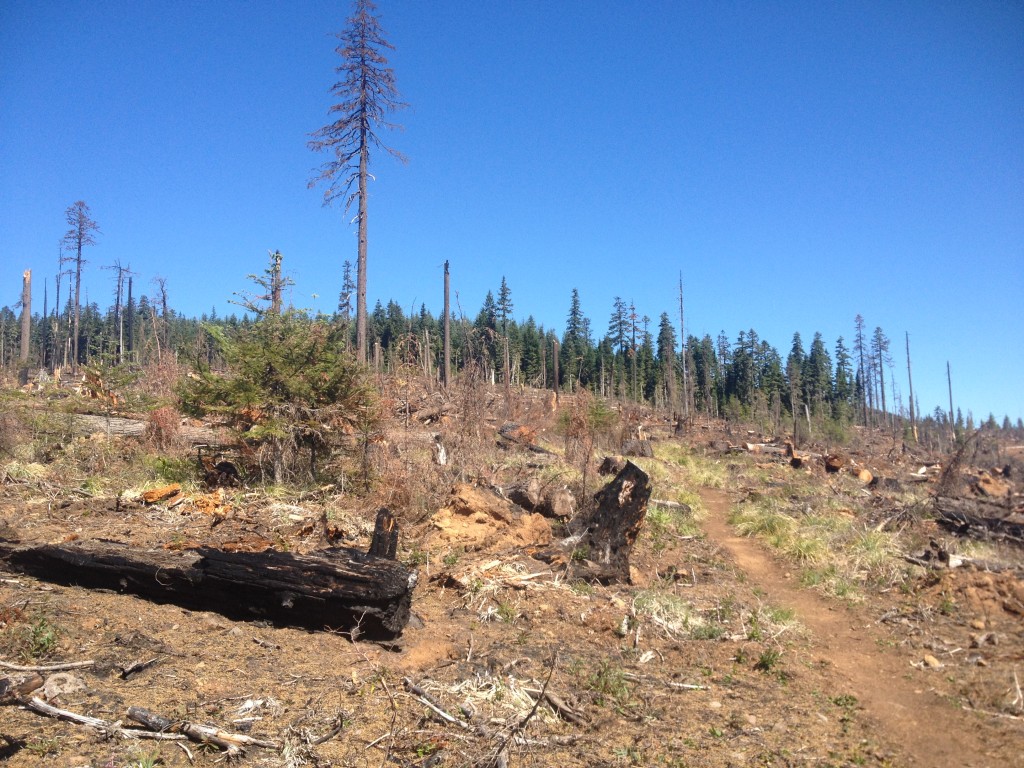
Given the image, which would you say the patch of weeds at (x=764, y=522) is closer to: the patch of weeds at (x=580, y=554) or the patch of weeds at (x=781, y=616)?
the patch of weeds at (x=781, y=616)

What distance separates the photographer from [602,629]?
229 inches

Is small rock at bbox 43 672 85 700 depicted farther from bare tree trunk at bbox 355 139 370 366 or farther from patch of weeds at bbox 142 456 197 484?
bare tree trunk at bbox 355 139 370 366

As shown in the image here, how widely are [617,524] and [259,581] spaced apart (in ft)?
15.0

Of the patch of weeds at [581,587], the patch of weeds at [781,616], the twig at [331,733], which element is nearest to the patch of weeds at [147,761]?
the twig at [331,733]

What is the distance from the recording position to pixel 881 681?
5156 mm

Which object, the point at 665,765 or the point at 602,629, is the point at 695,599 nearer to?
the point at 602,629

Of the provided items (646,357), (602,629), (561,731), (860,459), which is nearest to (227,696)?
(561,731)

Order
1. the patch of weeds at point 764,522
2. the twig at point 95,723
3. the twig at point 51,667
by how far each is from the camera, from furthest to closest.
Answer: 1. the patch of weeds at point 764,522
2. the twig at point 51,667
3. the twig at point 95,723

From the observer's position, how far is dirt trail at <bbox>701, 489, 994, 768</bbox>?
13.2 ft

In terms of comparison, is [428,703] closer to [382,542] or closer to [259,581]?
[259,581]

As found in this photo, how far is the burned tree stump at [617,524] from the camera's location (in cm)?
749

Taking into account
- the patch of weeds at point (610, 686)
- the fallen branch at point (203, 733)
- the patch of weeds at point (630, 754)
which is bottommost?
the patch of weeds at point (630, 754)

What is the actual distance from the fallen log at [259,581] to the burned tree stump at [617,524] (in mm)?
3224

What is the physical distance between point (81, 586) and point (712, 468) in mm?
17647
